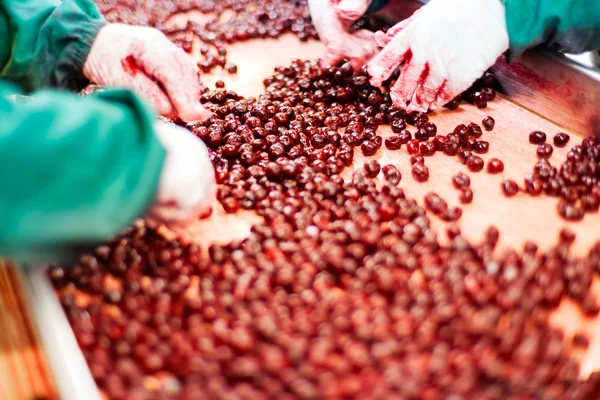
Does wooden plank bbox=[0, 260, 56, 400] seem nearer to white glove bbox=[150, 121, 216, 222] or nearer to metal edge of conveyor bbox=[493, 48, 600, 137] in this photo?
white glove bbox=[150, 121, 216, 222]

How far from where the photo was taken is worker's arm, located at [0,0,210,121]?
213cm

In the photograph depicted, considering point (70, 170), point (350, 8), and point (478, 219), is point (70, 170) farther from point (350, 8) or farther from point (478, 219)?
point (350, 8)

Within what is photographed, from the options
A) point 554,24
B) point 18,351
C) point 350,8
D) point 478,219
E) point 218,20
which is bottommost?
point 18,351

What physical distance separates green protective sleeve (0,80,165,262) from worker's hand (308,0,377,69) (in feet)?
4.86

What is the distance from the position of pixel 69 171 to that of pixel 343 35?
1.79 meters

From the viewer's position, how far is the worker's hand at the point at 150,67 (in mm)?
2125

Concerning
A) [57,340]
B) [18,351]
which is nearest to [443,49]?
[57,340]

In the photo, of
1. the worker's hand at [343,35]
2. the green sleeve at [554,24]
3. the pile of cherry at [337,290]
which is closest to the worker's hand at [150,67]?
the pile of cherry at [337,290]

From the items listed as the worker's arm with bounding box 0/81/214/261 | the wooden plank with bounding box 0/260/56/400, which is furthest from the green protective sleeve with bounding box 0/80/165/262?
the wooden plank with bounding box 0/260/56/400

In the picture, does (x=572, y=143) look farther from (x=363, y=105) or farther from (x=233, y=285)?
(x=233, y=285)

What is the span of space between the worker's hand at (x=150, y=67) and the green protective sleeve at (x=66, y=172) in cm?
70

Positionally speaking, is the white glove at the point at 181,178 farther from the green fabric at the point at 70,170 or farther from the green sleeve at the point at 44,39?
the green sleeve at the point at 44,39

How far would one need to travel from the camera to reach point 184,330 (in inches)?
60.9

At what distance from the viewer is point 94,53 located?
2205mm
